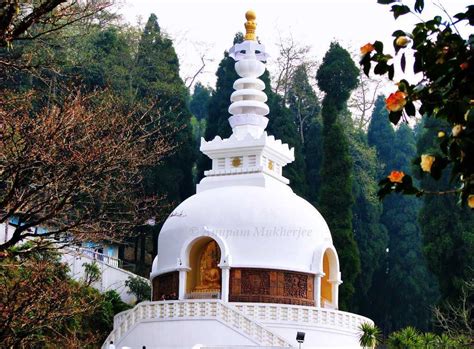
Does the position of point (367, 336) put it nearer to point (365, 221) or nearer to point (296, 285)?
point (296, 285)

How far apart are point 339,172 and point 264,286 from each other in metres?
13.1

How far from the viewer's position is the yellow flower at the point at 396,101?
6.60 metres

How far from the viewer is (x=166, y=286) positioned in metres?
30.8

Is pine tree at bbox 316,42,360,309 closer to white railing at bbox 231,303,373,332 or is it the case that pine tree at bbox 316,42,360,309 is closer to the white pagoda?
the white pagoda

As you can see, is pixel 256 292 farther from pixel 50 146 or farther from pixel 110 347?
pixel 50 146

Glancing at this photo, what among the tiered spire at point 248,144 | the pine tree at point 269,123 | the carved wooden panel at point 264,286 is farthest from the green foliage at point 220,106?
the carved wooden panel at point 264,286

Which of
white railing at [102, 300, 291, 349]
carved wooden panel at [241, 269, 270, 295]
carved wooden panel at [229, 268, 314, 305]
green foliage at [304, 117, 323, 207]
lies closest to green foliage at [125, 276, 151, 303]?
white railing at [102, 300, 291, 349]

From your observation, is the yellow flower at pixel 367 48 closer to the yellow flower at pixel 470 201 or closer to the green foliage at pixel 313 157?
the yellow flower at pixel 470 201

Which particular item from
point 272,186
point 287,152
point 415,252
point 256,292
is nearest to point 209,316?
point 256,292

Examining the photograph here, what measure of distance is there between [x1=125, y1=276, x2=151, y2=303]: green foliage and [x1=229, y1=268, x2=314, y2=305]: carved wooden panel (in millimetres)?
9593

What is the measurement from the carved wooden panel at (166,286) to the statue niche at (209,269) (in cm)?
68

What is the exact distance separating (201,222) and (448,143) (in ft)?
77.4

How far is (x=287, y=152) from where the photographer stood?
34062 millimetres

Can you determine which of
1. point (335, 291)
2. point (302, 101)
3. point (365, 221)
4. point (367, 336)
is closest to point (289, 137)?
point (365, 221)
